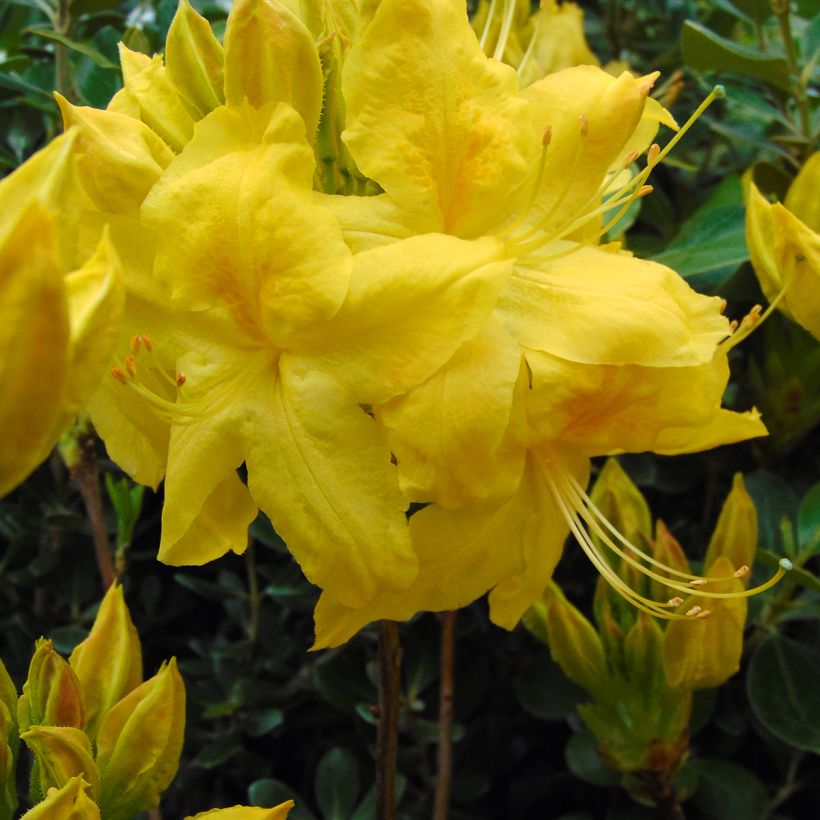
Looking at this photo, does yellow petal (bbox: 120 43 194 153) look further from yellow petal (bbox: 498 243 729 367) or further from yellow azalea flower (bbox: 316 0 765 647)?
yellow petal (bbox: 498 243 729 367)

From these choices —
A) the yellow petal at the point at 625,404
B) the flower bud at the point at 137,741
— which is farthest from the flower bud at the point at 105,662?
the yellow petal at the point at 625,404

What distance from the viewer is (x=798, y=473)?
1577 mm

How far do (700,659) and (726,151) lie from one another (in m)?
1.23

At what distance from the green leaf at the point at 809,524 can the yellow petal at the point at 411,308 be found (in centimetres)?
71

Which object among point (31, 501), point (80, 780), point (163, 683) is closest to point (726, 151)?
point (31, 501)

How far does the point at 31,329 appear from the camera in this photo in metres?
0.47

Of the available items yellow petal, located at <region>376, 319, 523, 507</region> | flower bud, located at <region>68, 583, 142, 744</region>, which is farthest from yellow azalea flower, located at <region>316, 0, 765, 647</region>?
flower bud, located at <region>68, 583, 142, 744</region>

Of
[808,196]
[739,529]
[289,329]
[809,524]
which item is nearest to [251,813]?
[289,329]

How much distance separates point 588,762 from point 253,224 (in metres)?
0.88

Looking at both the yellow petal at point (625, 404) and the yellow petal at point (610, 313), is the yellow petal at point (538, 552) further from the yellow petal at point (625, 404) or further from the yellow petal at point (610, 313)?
the yellow petal at point (610, 313)

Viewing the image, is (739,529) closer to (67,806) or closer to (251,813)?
(251,813)

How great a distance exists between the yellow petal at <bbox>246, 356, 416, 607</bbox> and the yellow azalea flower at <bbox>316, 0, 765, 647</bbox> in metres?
0.03

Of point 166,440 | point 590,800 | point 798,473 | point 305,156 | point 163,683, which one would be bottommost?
point 590,800

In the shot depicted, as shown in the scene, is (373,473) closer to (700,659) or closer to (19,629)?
(700,659)
